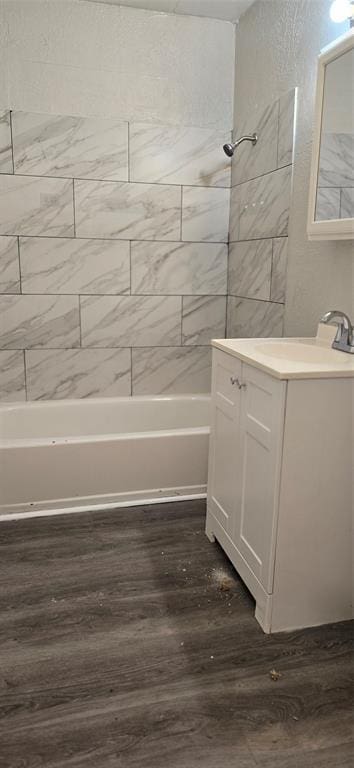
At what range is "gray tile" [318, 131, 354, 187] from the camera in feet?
6.36

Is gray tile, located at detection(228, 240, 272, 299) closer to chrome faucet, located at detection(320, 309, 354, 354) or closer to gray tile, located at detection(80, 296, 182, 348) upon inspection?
gray tile, located at detection(80, 296, 182, 348)

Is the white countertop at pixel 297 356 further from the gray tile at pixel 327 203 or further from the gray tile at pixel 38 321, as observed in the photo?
the gray tile at pixel 38 321

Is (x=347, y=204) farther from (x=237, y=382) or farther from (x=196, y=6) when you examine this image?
(x=196, y=6)

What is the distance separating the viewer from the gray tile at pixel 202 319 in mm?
3264

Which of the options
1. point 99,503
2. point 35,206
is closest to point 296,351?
point 99,503

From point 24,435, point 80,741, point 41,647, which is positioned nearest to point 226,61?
point 24,435

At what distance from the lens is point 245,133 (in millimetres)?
2926

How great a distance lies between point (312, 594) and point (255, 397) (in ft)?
2.20

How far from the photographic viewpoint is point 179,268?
3180 millimetres

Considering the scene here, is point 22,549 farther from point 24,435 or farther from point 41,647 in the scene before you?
point 24,435

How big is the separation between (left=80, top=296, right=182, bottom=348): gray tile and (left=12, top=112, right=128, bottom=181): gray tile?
2.25 ft

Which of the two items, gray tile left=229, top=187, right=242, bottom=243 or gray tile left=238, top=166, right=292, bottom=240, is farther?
gray tile left=229, top=187, right=242, bottom=243

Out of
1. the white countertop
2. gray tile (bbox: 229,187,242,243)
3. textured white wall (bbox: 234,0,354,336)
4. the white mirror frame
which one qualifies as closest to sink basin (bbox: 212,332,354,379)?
the white countertop

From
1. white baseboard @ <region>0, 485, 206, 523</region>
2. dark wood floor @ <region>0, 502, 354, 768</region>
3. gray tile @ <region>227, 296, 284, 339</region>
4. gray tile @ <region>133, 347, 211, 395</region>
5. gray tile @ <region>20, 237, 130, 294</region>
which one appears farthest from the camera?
gray tile @ <region>133, 347, 211, 395</region>
